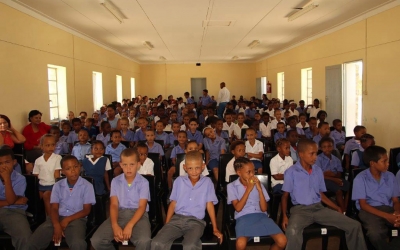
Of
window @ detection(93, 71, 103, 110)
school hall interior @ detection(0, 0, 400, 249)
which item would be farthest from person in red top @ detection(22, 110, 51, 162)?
window @ detection(93, 71, 103, 110)

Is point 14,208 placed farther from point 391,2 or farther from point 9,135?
point 391,2

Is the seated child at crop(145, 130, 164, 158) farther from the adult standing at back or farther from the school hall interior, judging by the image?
the adult standing at back

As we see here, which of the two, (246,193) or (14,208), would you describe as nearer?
(246,193)

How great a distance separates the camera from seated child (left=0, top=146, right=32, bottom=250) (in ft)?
10.0

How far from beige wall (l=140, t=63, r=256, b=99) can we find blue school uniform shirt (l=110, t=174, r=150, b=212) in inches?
718

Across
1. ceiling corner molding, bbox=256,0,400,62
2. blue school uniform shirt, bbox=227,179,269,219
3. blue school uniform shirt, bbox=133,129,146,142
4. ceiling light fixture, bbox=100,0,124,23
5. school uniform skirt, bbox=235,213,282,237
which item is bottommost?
school uniform skirt, bbox=235,213,282,237

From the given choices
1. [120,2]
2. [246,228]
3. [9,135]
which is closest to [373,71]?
[120,2]

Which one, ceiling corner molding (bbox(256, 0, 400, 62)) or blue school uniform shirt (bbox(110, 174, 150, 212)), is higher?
ceiling corner molding (bbox(256, 0, 400, 62))

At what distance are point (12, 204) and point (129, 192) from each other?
110 centimetres

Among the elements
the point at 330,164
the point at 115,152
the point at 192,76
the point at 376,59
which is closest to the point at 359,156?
the point at 330,164

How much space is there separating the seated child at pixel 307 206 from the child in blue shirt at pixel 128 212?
127 cm

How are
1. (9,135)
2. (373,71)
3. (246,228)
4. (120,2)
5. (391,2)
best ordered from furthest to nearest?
(373,71)
(391,2)
(120,2)
(9,135)
(246,228)

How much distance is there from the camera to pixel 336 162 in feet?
14.6

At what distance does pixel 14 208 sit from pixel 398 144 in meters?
6.42
